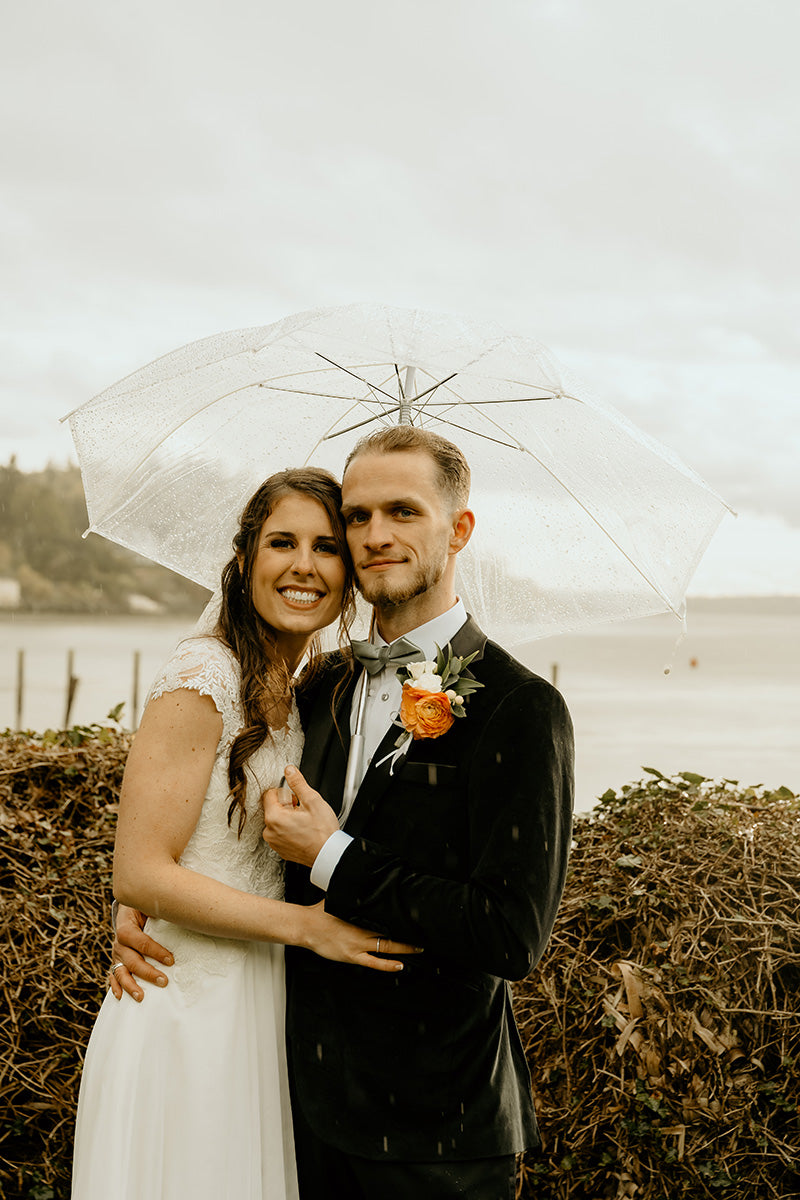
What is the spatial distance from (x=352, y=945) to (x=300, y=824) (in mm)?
308

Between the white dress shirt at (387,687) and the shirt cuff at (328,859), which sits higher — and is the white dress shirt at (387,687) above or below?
above

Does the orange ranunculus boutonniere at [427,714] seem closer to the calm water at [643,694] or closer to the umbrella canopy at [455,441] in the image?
the umbrella canopy at [455,441]

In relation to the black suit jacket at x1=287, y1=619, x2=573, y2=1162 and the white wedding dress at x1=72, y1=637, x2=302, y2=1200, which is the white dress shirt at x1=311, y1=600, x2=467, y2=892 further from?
the white wedding dress at x1=72, y1=637, x2=302, y2=1200

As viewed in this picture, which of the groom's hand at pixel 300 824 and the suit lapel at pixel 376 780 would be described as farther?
the suit lapel at pixel 376 780

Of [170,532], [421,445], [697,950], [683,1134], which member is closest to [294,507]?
[421,445]

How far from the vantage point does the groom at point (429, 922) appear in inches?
88.3

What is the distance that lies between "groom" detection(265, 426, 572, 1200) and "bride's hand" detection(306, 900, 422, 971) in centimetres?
6

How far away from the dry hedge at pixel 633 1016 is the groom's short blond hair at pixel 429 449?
2.23 metres

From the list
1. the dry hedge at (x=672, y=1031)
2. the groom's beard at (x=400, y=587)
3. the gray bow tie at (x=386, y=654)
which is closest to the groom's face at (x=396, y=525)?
the groom's beard at (x=400, y=587)

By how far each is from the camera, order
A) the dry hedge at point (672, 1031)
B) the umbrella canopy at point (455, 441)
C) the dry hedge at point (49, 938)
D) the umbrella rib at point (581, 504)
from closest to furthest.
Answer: the umbrella canopy at point (455, 441), the umbrella rib at point (581, 504), the dry hedge at point (672, 1031), the dry hedge at point (49, 938)

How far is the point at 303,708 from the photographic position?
2939 millimetres

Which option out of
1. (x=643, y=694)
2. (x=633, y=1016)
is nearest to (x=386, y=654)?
(x=633, y=1016)

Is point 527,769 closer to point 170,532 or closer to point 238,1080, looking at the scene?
point 238,1080

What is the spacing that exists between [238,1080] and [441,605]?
1349 mm
